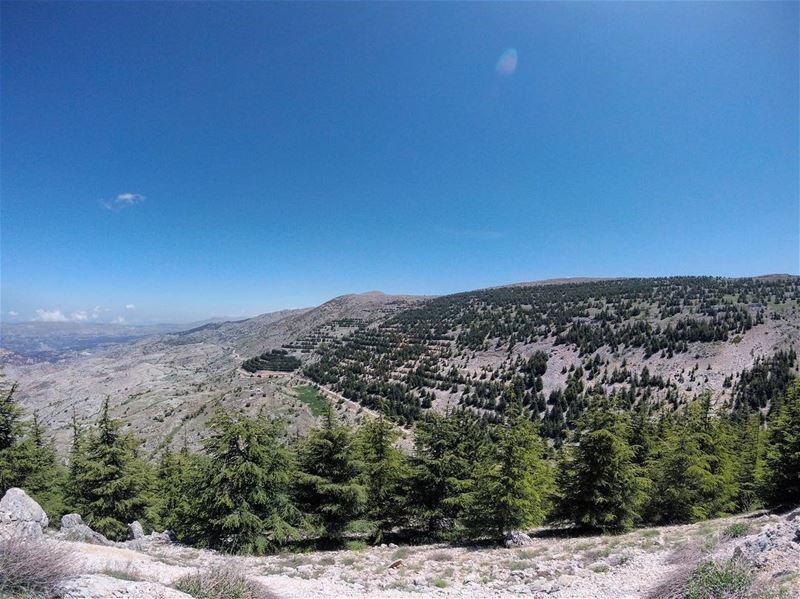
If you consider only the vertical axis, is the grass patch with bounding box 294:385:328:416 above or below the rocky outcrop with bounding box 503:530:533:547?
below

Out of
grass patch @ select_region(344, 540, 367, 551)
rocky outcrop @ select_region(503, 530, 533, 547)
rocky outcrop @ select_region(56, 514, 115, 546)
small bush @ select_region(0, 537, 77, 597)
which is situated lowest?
grass patch @ select_region(344, 540, 367, 551)

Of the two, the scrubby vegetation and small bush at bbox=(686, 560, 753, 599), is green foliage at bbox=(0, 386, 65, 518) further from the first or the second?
small bush at bbox=(686, 560, 753, 599)

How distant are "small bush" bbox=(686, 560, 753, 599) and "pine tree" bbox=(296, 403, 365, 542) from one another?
13.8m

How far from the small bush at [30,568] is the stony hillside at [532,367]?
44034 mm

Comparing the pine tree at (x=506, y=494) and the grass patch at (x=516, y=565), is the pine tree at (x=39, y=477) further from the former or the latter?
the grass patch at (x=516, y=565)

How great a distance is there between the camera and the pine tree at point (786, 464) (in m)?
20.0

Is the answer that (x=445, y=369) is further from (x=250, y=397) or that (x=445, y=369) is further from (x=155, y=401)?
(x=155, y=401)

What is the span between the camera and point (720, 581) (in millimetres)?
7879

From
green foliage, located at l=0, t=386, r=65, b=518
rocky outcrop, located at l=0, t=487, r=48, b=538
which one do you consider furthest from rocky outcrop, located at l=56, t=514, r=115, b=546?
green foliage, located at l=0, t=386, r=65, b=518

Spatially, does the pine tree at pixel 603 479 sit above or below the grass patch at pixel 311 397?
above

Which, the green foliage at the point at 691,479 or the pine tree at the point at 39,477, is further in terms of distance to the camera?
the pine tree at the point at 39,477

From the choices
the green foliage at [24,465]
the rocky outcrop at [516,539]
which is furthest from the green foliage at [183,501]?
the rocky outcrop at [516,539]

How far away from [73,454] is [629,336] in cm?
12055

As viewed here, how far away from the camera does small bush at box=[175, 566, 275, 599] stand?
820 cm
